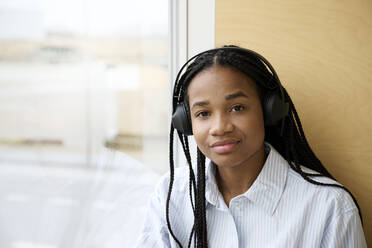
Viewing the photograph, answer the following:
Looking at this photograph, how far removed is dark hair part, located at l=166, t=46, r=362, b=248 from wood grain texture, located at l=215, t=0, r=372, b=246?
0.23 ft

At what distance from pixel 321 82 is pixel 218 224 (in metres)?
0.50

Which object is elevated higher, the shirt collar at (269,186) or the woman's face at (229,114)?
the woman's face at (229,114)

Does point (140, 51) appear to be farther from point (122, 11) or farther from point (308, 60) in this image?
point (308, 60)

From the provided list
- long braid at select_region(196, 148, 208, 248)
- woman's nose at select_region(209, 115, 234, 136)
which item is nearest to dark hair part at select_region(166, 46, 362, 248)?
long braid at select_region(196, 148, 208, 248)

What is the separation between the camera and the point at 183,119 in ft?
3.71

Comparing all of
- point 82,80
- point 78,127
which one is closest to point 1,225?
point 78,127

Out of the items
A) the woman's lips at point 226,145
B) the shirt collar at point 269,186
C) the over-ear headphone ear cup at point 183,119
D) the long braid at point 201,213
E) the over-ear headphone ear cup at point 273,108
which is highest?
the over-ear headphone ear cup at point 273,108

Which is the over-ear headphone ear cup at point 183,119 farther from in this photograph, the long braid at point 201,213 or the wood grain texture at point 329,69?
the wood grain texture at point 329,69

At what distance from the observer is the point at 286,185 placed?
1.12 meters

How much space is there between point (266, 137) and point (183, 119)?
27 centimetres

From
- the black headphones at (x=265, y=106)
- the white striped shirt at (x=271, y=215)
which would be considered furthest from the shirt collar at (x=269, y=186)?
the black headphones at (x=265, y=106)

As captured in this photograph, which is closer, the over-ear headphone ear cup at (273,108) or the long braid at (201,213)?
the over-ear headphone ear cup at (273,108)

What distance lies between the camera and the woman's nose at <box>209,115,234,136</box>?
1024 mm

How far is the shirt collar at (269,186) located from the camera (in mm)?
1101
